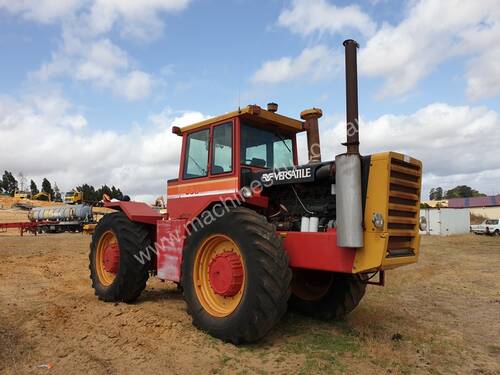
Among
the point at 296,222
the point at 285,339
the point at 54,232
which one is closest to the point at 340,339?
the point at 285,339

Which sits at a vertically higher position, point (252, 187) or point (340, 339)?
point (252, 187)

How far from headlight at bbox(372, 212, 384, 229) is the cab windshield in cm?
205

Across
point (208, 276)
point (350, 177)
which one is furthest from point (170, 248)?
point (350, 177)

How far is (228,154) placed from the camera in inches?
258

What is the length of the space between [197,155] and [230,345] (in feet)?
10.2

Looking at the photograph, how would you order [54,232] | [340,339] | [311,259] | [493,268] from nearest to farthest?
1. [311,259]
2. [340,339]
3. [493,268]
4. [54,232]

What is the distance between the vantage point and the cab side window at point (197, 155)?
23.0 feet

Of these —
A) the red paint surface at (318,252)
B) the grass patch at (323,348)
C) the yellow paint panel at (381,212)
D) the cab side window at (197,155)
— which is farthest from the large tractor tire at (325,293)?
the cab side window at (197,155)

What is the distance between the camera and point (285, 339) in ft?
18.5

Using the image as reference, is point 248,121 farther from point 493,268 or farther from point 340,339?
point 493,268

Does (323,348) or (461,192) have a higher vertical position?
(461,192)

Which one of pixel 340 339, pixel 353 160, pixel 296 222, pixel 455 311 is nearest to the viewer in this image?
pixel 353 160

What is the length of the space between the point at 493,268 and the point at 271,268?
1267 cm

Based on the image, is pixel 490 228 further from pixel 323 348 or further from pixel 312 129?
pixel 323 348
